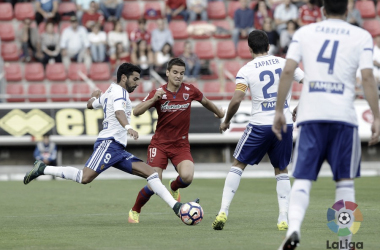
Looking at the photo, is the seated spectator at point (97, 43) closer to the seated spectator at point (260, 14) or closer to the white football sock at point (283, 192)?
the seated spectator at point (260, 14)

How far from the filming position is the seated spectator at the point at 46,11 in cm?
2250

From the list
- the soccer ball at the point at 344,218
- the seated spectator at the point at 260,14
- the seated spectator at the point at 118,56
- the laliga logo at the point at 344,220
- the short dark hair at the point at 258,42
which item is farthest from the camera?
the seated spectator at the point at 260,14

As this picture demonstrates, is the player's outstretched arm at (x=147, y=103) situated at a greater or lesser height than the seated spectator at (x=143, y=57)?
greater

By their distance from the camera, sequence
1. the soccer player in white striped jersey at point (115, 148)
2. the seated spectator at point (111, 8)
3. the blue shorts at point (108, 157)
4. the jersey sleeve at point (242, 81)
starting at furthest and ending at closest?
the seated spectator at point (111, 8), the blue shorts at point (108, 157), the soccer player in white striped jersey at point (115, 148), the jersey sleeve at point (242, 81)

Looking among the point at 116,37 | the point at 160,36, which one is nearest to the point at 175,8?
the point at 160,36

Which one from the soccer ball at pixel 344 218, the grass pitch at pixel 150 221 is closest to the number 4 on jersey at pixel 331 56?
the soccer ball at pixel 344 218

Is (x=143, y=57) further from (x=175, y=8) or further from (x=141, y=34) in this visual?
(x=175, y=8)

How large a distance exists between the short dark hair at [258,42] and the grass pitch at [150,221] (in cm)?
203

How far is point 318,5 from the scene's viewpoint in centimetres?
2300

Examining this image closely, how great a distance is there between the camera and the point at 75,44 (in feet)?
72.4

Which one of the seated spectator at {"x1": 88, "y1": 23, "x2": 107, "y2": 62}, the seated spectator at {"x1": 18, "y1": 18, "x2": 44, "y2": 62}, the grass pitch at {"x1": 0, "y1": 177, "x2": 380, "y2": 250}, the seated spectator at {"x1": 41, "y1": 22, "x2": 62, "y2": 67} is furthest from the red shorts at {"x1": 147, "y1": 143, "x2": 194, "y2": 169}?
the seated spectator at {"x1": 18, "y1": 18, "x2": 44, "y2": 62}

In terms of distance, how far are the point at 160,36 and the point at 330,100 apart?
1651cm

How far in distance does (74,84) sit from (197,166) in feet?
14.2

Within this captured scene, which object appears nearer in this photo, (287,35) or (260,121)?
(260,121)
